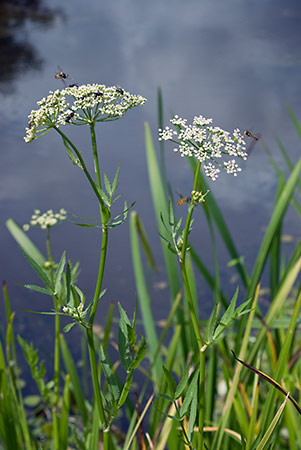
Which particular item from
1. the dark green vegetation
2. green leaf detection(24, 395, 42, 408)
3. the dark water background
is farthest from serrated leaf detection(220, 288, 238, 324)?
green leaf detection(24, 395, 42, 408)

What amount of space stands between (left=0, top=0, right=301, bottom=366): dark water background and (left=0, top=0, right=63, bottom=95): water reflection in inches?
0.9

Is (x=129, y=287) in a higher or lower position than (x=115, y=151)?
lower

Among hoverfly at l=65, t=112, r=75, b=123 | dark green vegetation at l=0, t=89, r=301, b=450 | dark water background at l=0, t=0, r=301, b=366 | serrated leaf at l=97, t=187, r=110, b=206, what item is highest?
dark water background at l=0, t=0, r=301, b=366

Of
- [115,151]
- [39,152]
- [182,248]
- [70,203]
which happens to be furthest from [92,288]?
[182,248]

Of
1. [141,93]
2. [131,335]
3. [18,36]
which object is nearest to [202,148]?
[131,335]

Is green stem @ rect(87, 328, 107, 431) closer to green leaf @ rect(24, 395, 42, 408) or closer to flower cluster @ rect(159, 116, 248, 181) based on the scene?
flower cluster @ rect(159, 116, 248, 181)

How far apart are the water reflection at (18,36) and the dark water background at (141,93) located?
22 mm

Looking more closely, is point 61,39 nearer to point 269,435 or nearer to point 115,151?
point 115,151

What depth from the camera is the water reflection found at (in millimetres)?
5551

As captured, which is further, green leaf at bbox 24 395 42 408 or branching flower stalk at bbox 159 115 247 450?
green leaf at bbox 24 395 42 408

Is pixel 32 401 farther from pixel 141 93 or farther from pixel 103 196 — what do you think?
pixel 141 93

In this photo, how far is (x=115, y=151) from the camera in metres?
3.83

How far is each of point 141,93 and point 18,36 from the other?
124 inches

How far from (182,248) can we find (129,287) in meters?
2.33
